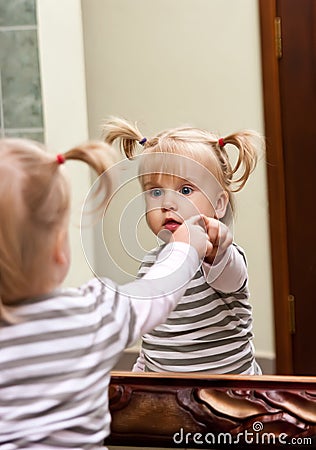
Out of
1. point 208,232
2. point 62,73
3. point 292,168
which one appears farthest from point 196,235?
point 62,73

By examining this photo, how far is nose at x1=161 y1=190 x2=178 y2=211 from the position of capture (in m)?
0.84

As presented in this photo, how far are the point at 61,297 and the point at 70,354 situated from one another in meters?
0.05

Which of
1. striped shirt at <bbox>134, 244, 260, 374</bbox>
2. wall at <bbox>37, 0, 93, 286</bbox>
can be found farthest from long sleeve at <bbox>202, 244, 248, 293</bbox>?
wall at <bbox>37, 0, 93, 286</bbox>

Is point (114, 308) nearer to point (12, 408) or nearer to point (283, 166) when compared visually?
point (12, 408)

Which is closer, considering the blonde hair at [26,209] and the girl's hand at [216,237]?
the blonde hair at [26,209]

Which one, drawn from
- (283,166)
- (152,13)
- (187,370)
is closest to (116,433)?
(187,370)

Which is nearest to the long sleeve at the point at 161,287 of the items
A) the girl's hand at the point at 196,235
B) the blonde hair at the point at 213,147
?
the girl's hand at the point at 196,235

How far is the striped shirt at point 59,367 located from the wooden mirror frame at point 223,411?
18 cm

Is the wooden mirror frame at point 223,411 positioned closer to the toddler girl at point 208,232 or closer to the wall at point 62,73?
the toddler girl at point 208,232

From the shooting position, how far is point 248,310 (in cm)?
88

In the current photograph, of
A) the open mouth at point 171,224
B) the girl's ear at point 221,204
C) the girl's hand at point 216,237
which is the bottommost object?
the girl's hand at point 216,237

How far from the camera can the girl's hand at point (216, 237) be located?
0.83 meters

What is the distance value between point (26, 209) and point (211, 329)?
0.96 feet

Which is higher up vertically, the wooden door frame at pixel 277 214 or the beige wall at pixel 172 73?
the beige wall at pixel 172 73
